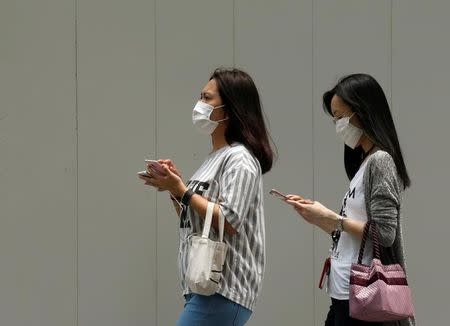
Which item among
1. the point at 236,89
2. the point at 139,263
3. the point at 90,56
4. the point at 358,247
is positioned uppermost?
the point at 90,56

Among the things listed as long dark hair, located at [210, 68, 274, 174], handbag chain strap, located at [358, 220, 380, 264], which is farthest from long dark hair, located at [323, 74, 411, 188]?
long dark hair, located at [210, 68, 274, 174]

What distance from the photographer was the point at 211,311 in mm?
2504

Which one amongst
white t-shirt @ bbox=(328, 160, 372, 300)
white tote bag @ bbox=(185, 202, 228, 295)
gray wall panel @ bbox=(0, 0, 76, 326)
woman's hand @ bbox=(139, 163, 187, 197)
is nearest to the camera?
white tote bag @ bbox=(185, 202, 228, 295)

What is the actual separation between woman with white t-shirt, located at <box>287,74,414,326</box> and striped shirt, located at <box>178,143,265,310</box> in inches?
11.0

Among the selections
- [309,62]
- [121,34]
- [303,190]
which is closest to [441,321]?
[303,190]

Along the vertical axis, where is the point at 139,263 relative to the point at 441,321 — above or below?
above

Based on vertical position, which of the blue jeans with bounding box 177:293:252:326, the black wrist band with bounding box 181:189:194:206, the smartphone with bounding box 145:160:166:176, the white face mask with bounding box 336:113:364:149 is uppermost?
the white face mask with bounding box 336:113:364:149

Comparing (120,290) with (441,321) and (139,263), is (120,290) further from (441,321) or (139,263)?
(441,321)

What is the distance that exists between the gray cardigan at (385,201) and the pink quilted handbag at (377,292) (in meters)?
0.04

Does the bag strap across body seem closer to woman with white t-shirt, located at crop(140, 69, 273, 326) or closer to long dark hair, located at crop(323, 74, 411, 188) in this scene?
woman with white t-shirt, located at crop(140, 69, 273, 326)

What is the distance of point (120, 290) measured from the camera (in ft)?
12.5

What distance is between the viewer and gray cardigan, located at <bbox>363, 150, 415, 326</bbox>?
2553 millimetres

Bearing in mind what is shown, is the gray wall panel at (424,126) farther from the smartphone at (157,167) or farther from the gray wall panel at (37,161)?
the smartphone at (157,167)

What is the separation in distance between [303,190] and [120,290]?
1104 mm
